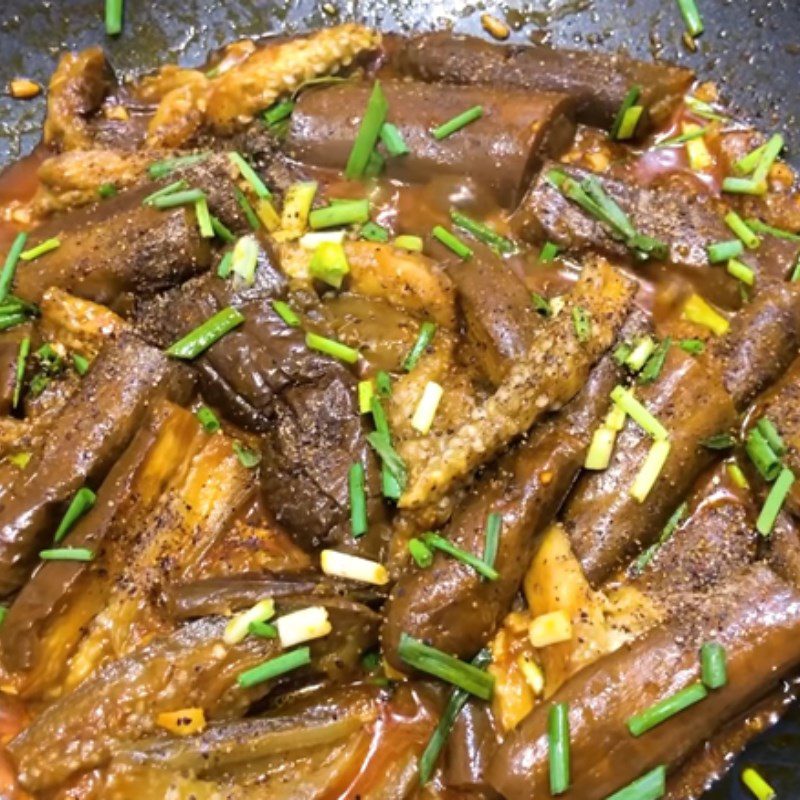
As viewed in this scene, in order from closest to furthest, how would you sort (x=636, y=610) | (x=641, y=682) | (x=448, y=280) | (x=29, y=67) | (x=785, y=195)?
(x=641, y=682) < (x=636, y=610) < (x=448, y=280) < (x=785, y=195) < (x=29, y=67)

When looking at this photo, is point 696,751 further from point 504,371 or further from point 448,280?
point 448,280

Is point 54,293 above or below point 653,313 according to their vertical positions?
below

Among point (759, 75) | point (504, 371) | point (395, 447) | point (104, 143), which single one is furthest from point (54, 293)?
point (759, 75)

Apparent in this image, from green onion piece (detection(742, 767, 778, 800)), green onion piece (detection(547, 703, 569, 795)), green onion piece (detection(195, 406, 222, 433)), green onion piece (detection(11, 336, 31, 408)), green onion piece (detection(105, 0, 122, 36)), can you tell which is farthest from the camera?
green onion piece (detection(105, 0, 122, 36))

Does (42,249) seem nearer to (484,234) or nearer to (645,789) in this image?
(484,234)

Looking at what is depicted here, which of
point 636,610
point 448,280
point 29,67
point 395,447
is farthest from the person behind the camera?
point 29,67

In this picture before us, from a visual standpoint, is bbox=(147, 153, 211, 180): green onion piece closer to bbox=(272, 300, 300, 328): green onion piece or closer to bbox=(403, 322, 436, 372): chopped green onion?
bbox=(272, 300, 300, 328): green onion piece

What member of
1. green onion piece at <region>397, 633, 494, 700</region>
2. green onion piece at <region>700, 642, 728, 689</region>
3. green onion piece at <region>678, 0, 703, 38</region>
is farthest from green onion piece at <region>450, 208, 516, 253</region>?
green onion piece at <region>700, 642, 728, 689</region>

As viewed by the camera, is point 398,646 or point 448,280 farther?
point 448,280
